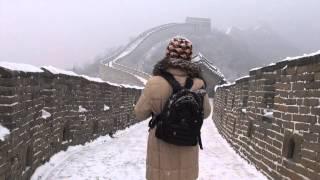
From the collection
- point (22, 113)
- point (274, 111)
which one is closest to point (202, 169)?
point (274, 111)

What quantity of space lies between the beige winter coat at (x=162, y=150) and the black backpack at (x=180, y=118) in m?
0.07

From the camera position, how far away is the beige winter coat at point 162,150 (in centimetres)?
454

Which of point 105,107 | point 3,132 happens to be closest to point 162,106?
point 3,132

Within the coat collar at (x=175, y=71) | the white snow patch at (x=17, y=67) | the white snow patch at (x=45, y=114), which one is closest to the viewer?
the coat collar at (x=175, y=71)

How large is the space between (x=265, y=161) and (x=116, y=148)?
3767mm

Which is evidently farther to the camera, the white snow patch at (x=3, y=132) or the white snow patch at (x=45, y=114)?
the white snow patch at (x=45, y=114)

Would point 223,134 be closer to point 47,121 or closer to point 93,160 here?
point 93,160

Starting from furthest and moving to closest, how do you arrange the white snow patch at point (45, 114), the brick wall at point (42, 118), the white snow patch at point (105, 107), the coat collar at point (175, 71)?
the white snow patch at point (105, 107)
the white snow patch at point (45, 114)
the brick wall at point (42, 118)
the coat collar at point (175, 71)

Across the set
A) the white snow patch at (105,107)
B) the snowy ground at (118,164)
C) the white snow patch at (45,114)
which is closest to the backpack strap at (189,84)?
the snowy ground at (118,164)

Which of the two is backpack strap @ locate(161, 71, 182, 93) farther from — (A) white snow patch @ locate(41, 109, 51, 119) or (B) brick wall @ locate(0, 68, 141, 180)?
(A) white snow patch @ locate(41, 109, 51, 119)

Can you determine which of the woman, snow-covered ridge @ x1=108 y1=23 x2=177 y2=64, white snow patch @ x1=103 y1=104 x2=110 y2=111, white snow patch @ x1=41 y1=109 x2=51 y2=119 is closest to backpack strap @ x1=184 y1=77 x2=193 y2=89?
the woman

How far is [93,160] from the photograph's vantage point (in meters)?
9.45

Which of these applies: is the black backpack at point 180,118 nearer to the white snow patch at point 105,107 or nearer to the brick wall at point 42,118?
the brick wall at point 42,118

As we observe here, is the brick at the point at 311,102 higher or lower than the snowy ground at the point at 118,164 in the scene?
higher
